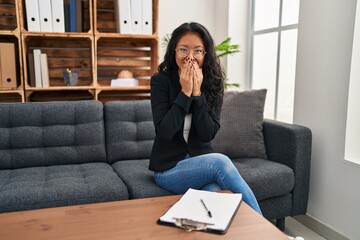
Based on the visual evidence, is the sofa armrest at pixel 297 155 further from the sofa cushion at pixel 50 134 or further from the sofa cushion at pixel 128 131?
→ the sofa cushion at pixel 50 134

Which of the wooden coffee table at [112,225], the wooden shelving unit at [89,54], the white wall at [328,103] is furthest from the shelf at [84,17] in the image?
the wooden coffee table at [112,225]

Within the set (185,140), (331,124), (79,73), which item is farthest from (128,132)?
(331,124)

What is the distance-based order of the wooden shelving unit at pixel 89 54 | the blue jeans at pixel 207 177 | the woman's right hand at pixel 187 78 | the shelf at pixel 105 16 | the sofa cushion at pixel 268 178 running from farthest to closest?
the shelf at pixel 105 16, the wooden shelving unit at pixel 89 54, the sofa cushion at pixel 268 178, the woman's right hand at pixel 187 78, the blue jeans at pixel 207 177

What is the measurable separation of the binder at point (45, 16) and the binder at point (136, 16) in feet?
2.02

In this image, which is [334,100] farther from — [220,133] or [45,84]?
[45,84]

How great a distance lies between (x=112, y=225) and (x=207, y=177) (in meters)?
0.57

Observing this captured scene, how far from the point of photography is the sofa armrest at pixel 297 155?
2.02 m

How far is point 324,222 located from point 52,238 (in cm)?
175

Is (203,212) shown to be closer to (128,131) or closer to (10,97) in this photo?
(128,131)

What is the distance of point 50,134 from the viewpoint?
6.86ft

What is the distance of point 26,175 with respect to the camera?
184cm

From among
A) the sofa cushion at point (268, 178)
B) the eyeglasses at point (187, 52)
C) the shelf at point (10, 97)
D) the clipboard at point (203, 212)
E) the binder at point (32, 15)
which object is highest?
the binder at point (32, 15)

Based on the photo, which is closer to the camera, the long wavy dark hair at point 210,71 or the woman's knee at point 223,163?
the woman's knee at point 223,163

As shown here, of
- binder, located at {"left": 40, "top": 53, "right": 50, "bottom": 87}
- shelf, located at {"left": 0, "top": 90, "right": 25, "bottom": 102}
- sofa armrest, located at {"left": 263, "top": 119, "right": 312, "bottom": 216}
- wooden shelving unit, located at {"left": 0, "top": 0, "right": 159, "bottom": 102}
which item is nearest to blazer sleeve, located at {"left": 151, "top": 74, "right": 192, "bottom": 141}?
sofa armrest, located at {"left": 263, "top": 119, "right": 312, "bottom": 216}
